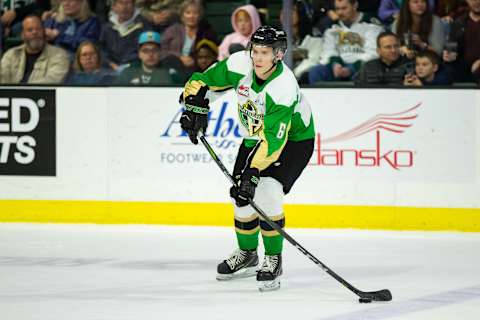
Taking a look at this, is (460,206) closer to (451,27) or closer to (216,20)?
(451,27)

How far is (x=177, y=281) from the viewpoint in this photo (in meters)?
5.05

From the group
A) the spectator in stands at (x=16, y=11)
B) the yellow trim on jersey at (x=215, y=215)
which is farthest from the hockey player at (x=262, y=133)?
the spectator in stands at (x=16, y=11)

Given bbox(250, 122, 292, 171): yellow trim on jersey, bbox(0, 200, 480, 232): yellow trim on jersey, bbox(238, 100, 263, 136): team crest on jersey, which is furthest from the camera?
bbox(0, 200, 480, 232): yellow trim on jersey

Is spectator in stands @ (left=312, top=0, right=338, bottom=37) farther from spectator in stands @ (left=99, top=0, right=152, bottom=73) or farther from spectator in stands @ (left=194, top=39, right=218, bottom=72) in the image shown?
spectator in stands @ (left=99, top=0, right=152, bottom=73)

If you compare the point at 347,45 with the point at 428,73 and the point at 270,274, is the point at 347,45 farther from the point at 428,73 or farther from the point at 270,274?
the point at 270,274

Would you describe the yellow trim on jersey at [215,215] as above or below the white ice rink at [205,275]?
above

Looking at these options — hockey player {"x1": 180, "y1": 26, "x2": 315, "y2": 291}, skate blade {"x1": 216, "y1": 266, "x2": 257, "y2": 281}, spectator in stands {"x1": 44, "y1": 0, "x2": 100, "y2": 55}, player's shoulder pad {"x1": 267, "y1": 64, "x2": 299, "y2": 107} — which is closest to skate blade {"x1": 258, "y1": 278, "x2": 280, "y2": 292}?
hockey player {"x1": 180, "y1": 26, "x2": 315, "y2": 291}

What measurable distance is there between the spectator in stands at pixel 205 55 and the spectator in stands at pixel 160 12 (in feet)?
0.85

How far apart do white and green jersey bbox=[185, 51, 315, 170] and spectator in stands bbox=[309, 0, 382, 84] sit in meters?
1.82

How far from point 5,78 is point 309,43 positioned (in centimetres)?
196

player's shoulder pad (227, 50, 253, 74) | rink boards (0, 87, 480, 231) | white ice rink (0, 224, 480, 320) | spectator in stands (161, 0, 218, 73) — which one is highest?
spectator in stands (161, 0, 218, 73)

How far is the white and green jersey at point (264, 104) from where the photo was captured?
4703 millimetres

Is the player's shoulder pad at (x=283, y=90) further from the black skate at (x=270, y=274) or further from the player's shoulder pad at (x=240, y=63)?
the black skate at (x=270, y=274)

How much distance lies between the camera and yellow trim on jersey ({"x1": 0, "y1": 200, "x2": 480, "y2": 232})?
658 cm
